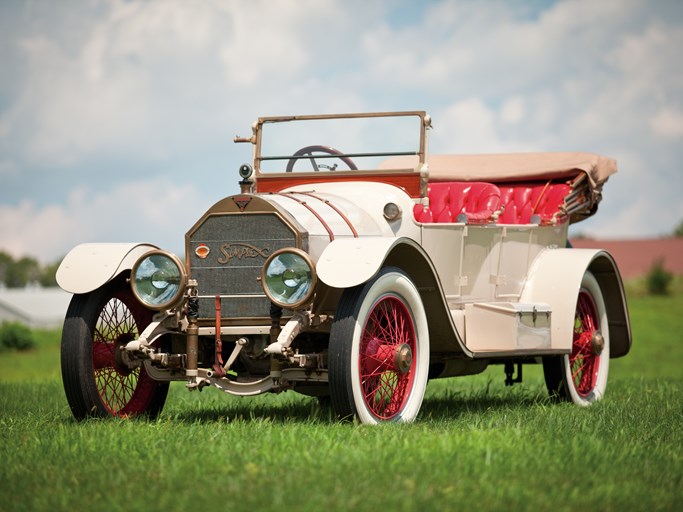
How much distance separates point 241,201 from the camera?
7137 mm

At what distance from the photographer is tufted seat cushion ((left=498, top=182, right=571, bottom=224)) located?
9883mm

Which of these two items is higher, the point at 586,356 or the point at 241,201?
the point at 241,201

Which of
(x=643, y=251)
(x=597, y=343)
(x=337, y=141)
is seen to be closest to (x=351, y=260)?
(x=337, y=141)

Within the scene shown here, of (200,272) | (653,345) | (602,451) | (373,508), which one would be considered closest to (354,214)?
(200,272)

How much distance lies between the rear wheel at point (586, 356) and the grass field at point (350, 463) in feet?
4.58

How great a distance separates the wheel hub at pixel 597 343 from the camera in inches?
373

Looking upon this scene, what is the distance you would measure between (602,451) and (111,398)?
3509 millimetres

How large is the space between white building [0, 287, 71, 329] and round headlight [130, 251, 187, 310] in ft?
110

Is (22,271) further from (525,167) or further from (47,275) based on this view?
(525,167)

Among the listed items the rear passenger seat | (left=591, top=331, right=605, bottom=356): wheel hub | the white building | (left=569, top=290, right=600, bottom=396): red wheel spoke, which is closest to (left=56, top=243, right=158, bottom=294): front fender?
the rear passenger seat

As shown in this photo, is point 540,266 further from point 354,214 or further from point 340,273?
point 340,273

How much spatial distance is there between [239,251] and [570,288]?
3.12 m

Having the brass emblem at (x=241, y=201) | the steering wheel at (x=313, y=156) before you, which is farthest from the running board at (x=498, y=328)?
the brass emblem at (x=241, y=201)

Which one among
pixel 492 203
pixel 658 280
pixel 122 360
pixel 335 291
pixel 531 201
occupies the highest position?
pixel 531 201
